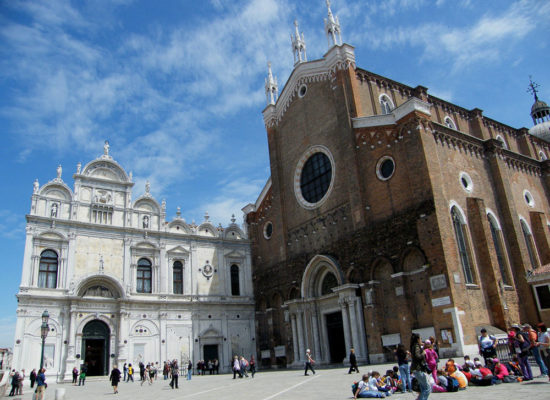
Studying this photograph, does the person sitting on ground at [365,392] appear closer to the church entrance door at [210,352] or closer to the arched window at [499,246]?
the arched window at [499,246]

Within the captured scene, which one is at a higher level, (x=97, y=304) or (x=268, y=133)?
(x=268, y=133)

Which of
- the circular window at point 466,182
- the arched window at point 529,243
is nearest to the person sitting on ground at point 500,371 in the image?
the circular window at point 466,182

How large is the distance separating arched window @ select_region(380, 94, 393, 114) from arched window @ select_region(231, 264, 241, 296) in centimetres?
1558

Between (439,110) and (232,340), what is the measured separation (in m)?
21.1

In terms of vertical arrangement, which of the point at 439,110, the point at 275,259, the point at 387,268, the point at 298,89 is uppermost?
the point at 298,89

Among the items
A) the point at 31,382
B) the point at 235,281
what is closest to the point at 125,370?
the point at 31,382

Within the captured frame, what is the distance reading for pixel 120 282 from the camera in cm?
2795

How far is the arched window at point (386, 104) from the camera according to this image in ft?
92.0

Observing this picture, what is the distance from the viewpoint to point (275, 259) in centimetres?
3128

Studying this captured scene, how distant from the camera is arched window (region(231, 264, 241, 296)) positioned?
108 feet

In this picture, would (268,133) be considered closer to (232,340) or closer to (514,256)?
(232,340)

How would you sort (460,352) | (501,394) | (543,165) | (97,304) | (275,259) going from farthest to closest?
1. (275,259)
2. (543,165)
3. (97,304)
4. (460,352)
5. (501,394)

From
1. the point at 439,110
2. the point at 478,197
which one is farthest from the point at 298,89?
the point at 478,197

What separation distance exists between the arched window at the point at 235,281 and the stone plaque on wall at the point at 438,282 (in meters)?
16.6
